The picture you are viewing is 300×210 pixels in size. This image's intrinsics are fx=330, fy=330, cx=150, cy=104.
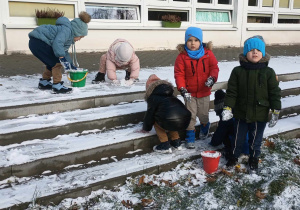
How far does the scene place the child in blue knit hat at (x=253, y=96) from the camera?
3.66 m

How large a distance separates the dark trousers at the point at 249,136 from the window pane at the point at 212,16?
9.56 m

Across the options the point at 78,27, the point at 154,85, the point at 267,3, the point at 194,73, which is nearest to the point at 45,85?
the point at 78,27

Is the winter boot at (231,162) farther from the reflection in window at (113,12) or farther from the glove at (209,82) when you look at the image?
the reflection in window at (113,12)

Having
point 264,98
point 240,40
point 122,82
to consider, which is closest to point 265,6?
point 240,40

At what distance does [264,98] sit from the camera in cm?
372

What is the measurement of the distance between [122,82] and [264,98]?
282 centimetres

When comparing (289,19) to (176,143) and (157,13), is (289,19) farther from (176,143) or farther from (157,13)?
(176,143)

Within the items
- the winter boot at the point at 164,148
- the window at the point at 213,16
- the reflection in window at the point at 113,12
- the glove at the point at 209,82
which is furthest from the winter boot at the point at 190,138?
the window at the point at 213,16

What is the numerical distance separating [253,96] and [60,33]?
124 inches

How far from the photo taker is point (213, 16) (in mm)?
13195

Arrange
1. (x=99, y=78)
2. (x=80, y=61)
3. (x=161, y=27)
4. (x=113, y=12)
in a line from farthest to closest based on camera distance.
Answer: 1. (x=161, y=27)
2. (x=113, y=12)
3. (x=80, y=61)
4. (x=99, y=78)

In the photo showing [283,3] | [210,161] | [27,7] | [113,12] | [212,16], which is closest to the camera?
[210,161]

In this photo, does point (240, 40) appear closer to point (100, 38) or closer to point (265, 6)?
point (265, 6)

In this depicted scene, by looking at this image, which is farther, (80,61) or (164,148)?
(80,61)
